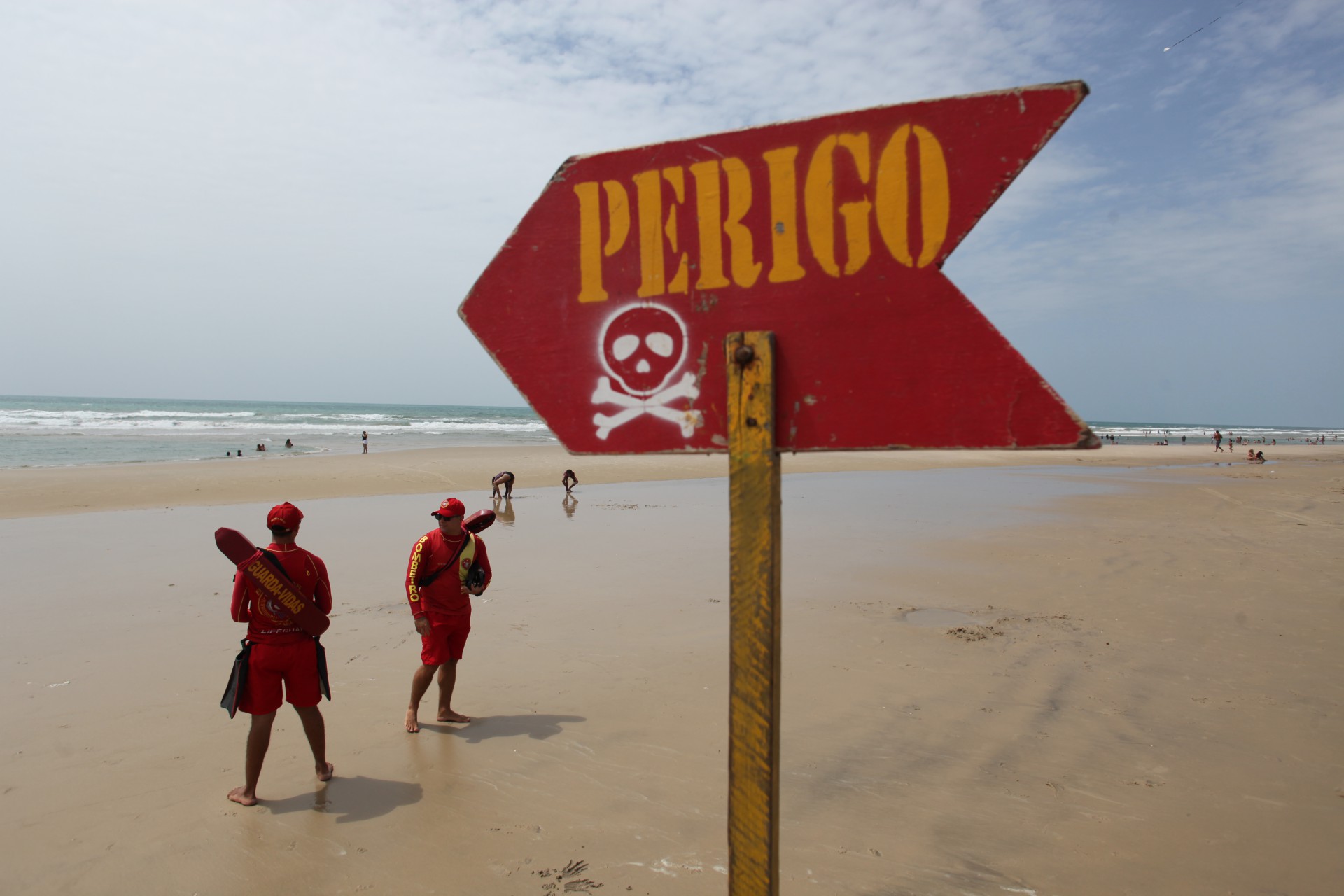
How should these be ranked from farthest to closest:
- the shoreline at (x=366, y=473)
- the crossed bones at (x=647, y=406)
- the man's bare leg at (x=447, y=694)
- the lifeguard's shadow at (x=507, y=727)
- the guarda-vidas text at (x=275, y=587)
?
1. the shoreline at (x=366, y=473)
2. the man's bare leg at (x=447, y=694)
3. the lifeguard's shadow at (x=507, y=727)
4. the guarda-vidas text at (x=275, y=587)
5. the crossed bones at (x=647, y=406)

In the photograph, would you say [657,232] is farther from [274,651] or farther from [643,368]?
[274,651]

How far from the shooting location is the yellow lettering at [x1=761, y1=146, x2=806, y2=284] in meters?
1.76

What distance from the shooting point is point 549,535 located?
1188 cm

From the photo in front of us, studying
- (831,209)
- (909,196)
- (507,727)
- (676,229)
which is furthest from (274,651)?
(909,196)

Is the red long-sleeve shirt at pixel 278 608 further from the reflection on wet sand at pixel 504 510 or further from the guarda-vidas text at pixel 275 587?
the reflection on wet sand at pixel 504 510

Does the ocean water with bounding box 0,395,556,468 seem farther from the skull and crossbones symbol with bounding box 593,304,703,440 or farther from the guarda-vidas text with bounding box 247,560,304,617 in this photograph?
the skull and crossbones symbol with bounding box 593,304,703,440

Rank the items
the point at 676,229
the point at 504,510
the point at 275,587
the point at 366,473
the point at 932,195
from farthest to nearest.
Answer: the point at 366,473 → the point at 504,510 → the point at 275,587 → the point at 676,229 → the point at 932,195

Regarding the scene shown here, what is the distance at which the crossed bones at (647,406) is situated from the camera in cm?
184

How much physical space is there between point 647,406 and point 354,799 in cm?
339

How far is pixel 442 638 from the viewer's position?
4.96 m

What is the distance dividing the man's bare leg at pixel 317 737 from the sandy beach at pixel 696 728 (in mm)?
111

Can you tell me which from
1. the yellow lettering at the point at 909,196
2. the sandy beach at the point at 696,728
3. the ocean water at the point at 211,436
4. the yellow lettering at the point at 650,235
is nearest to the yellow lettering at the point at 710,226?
the yellow lettering at the point at 650,235

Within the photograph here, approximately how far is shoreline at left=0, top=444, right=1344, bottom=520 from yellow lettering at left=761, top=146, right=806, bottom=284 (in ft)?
32.0

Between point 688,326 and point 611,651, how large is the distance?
4972 mm
